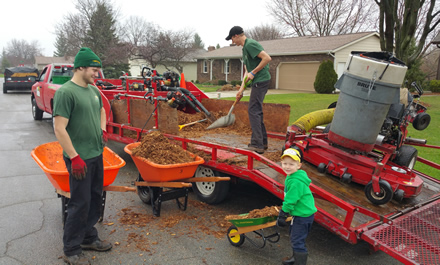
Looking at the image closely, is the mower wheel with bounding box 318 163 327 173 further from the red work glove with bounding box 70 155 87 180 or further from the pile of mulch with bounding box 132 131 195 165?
the red work glove with bounding box 70 155 87 180

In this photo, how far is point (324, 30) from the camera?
38.3 metres

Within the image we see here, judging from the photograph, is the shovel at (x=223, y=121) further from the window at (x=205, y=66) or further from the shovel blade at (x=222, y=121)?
the window at (x=205, y=66)

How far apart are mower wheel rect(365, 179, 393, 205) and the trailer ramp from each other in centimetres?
23

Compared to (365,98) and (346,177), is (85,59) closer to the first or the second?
(365,98)

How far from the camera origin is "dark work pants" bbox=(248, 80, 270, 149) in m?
4.65

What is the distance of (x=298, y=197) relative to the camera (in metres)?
3.05

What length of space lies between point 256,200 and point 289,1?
3632cm

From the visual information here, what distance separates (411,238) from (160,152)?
2821 mm

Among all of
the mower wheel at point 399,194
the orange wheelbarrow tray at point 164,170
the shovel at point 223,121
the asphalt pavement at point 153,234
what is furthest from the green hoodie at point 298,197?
the shovel at point 223,121

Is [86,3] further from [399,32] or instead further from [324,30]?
[399,32]

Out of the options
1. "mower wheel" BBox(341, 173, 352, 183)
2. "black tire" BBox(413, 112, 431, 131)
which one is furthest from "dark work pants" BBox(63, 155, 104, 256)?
"black tire" BBox(413, 112, 431, 131)

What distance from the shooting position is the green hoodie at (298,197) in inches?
120

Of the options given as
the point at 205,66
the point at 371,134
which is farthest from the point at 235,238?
the point at 205,66

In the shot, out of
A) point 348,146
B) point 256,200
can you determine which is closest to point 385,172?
point 348,146
